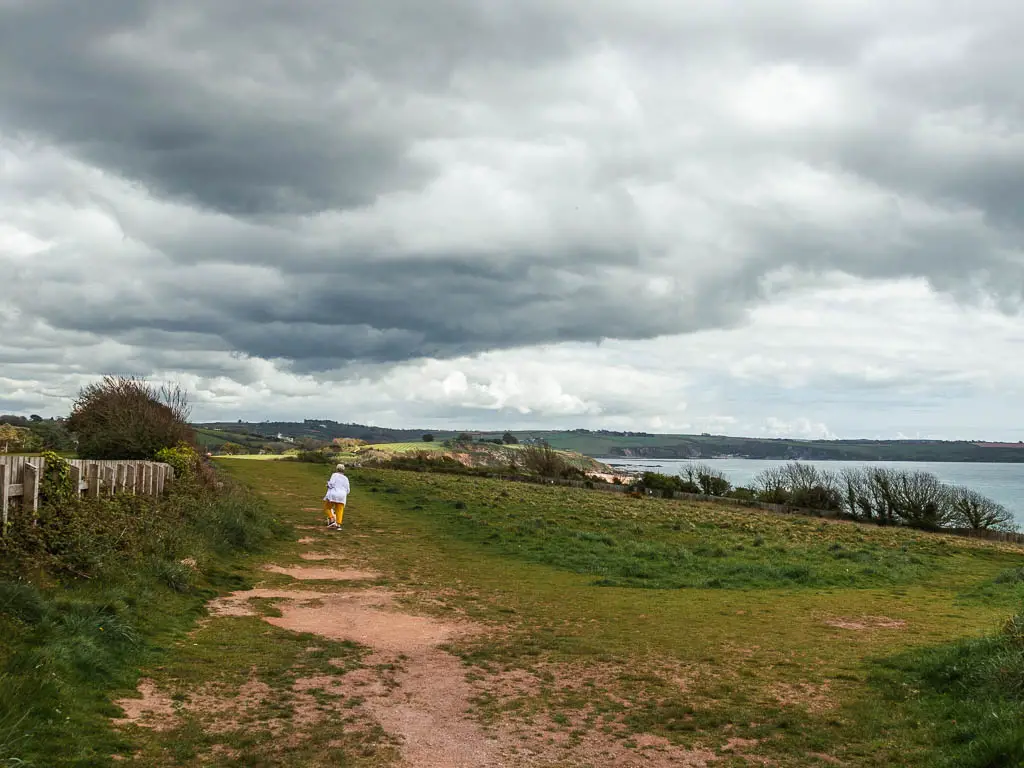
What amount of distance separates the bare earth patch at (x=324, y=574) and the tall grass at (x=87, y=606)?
43.2 inches

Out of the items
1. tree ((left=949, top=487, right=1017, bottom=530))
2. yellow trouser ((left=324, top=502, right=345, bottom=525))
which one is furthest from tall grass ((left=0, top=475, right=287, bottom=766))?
tree ((left=949, top=487, right=1017, bottom=530))

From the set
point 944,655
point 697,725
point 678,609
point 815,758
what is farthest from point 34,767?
point 678,609

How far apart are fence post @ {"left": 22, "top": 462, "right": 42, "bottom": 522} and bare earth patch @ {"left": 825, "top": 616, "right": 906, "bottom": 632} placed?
11493mm

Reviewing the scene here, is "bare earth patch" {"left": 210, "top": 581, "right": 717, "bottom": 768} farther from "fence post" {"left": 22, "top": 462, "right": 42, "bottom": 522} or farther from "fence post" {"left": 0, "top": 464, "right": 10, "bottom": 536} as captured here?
"fence post" {"left": 0, "top": 464, "right": 10, "bottom": 536}

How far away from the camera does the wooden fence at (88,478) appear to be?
9.68 metres

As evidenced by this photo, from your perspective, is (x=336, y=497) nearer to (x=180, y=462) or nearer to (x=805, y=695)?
(x=180, y=462)

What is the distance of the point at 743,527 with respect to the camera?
3134 centimetres

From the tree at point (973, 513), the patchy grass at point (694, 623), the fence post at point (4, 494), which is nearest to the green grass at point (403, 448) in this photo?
the tree at point (973, 513)

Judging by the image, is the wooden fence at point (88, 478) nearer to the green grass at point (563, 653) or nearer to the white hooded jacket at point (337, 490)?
the green grass at point (563, 653)

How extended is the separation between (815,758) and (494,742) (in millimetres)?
2555

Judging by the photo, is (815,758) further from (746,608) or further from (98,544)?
(98,544)

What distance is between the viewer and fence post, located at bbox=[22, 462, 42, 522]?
10.0 meters

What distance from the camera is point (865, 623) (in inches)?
481

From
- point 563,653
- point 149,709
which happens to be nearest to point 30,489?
point 149,709
